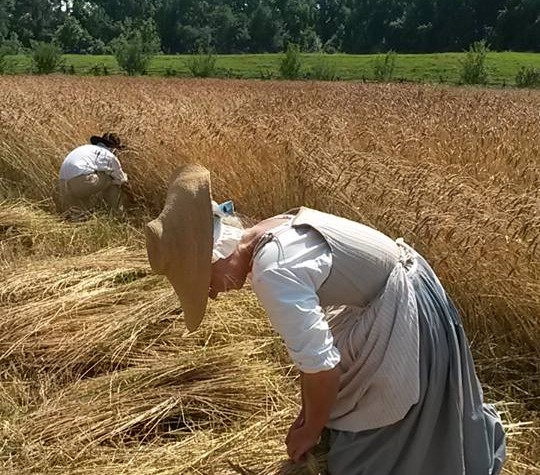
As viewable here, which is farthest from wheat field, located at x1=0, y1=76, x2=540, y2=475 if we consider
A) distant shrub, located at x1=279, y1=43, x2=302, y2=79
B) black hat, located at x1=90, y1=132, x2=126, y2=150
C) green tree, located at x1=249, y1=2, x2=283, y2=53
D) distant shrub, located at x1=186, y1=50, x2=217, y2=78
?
green tree, located at x1=249, y1=2, x2=283, y2=53

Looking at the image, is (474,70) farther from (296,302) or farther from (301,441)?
(296,302)

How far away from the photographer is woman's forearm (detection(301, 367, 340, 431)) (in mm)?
1828

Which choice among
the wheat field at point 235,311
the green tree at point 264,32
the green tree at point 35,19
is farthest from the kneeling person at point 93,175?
the green tree at point 264,32

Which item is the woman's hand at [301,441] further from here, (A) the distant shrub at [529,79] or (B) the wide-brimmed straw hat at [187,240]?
(A) the distant shrub at [529,79]

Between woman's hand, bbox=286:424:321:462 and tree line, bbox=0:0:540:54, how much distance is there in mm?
53366

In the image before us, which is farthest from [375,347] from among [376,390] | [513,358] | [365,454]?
[513,358]

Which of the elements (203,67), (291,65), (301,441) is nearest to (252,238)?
(301,441)

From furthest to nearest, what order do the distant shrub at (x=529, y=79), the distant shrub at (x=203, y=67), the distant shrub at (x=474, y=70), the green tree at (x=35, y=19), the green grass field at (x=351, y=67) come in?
the green tree at (x=35, y=19), the green grass field at (x=351, y=67), the distant shrub at (x=203, y=67), the distant shrub at (x=474, y=70), the distant shrub at (x=529, y=79)

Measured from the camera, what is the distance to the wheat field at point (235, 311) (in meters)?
2.79

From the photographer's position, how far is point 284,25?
88.2 metres

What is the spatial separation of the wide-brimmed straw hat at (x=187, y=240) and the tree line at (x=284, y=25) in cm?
5319

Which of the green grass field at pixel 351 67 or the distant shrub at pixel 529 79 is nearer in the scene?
the distant shrub at pixel 529 79

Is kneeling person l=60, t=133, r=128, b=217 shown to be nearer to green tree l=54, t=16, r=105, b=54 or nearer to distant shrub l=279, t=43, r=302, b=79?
distant shrub l=279, t=43, r=302, b=79

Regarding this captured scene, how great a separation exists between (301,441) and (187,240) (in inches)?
24.2
